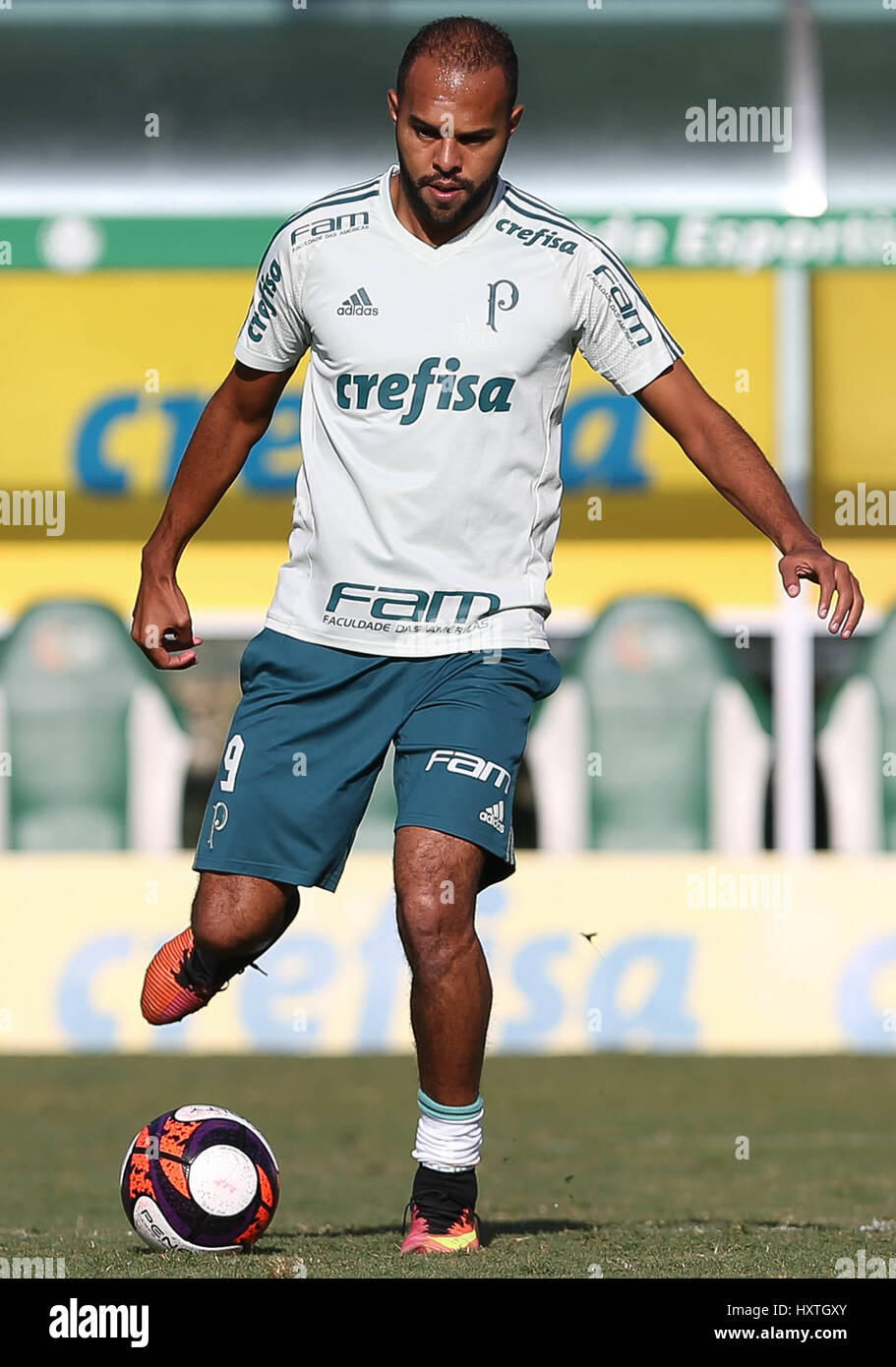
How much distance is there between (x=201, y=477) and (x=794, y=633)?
822 centimetres

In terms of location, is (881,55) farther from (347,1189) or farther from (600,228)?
(347,1189)

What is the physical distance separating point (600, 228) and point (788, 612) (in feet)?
8.10

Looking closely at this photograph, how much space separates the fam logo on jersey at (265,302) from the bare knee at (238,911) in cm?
124

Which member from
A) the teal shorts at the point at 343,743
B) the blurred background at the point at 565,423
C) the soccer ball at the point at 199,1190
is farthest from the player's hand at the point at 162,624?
the blurred background at the point at 565,423

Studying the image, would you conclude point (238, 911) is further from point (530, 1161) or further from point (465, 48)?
point (530, 1161)

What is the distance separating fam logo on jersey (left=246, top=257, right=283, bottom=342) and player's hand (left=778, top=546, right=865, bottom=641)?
4.28ft

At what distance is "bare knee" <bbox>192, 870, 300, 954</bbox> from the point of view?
514 cm

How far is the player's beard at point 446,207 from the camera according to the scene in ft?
16.2

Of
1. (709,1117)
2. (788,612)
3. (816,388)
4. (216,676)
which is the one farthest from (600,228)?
(709,1117)

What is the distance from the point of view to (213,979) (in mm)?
5344
